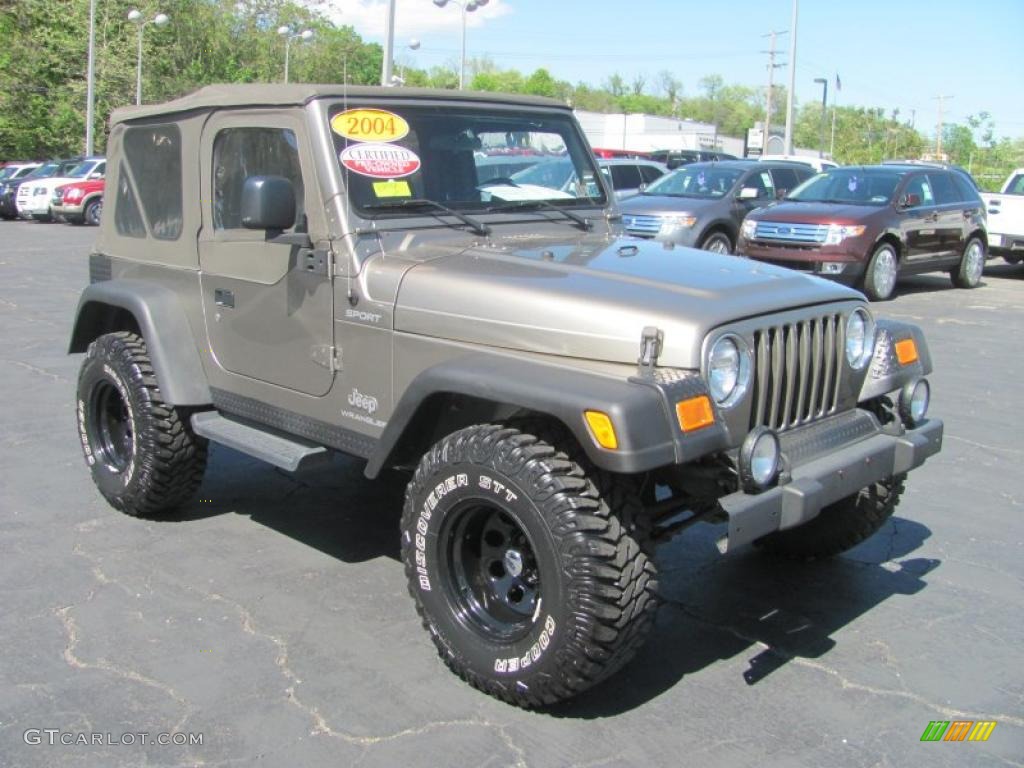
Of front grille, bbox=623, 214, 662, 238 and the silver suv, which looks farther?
front grille, bbox=623, 214, 662, 238

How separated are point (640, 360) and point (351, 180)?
1.52 meters

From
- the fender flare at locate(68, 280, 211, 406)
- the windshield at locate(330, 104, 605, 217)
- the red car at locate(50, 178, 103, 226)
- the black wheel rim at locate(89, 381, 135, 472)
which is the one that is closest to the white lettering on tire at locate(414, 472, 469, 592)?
the windshield at locate(330, 104, 605, 217)

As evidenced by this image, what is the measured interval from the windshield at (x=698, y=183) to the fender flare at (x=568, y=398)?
11.9 m

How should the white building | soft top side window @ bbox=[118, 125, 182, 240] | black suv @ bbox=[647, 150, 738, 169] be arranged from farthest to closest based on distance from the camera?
the white building < black suv @ bbox=[647, 150, 738, 169] < soft top side window @ bbox=[118, 125, 182, 240]

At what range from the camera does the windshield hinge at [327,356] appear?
4203 millimetres

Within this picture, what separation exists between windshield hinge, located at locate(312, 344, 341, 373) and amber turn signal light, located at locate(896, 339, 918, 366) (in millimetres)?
2187

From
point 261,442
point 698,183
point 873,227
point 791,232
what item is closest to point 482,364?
point 261,442

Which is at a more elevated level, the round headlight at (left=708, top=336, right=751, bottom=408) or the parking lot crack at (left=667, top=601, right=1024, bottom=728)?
the round headlight at (left=708, top=336, right=751, bottom=408)

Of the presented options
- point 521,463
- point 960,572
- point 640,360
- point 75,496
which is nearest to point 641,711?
point 521,463

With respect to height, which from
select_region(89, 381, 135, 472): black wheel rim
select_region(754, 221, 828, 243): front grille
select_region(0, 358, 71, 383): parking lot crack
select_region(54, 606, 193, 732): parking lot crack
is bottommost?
select_region(54, 606, 193, 732): parking lot crack

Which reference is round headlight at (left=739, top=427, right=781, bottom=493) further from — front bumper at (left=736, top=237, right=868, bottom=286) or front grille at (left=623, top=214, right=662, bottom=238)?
front grille at (left=623, top=214, right=662, bottom=238)

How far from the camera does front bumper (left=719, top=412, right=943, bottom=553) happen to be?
3250 mm

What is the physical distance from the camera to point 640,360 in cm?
336

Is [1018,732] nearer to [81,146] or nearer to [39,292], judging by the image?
[39,292]
